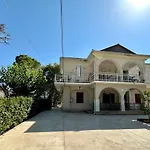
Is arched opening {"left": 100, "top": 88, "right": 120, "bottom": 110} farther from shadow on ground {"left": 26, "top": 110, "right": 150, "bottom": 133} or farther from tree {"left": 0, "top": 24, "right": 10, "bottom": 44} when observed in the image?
tree {"left": 0, "top": 24, "right": 10, "bottom": 44}

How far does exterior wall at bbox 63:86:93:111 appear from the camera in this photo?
830 inches

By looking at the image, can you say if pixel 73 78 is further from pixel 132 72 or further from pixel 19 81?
pixel 132 72

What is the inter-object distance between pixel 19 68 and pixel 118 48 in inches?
556

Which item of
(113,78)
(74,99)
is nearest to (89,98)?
(74,99)

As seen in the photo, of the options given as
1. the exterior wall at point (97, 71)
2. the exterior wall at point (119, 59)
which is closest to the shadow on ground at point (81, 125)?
the exterior wall at point (97, 71)

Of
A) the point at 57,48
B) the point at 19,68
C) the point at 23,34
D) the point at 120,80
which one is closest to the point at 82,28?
the point at 57,48

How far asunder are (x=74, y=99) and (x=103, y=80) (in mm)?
5335

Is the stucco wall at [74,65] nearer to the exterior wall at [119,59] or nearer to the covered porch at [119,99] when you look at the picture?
the exterior wall at [119,59]

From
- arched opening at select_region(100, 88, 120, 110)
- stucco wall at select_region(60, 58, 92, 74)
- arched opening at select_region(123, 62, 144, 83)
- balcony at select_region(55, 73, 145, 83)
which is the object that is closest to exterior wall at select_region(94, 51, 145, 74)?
arched opening at select_region(123, 62, 144, 83)

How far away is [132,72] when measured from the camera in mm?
24062

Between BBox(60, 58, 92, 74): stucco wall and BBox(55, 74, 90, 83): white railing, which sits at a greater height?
BBox(60, 58, 92, 74): stucco wall

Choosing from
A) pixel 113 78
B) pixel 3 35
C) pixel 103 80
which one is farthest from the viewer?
pixel 113 78

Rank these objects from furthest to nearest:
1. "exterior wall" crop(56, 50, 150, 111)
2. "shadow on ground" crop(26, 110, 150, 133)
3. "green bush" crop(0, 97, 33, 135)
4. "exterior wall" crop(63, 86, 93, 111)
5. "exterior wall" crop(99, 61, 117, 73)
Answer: "exterior wall" crop(99, 61, 117, 73) → "exterior wall" crop(63, 86, 93, 111) → "exterior wall" crop(56, 50, 150, 111) → "shadow on ground" crop(26, 110, 150, 133) → "green bush" crop(0, 97, 33, 135)

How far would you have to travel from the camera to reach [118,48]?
2197cm
